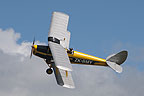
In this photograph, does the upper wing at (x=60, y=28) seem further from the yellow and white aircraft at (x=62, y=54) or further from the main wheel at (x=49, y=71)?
the main wheel at (x=49, y=71)

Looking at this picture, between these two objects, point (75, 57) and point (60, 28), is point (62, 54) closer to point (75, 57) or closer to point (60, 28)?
point (75, 57)

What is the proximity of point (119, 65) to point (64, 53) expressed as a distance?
866 cm

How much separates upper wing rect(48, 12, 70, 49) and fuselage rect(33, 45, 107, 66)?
1.61 m

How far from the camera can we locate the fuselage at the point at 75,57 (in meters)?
35.8

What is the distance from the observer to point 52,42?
119 feet

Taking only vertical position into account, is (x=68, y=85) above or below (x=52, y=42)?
below

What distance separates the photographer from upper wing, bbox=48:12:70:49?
3791 centimetres

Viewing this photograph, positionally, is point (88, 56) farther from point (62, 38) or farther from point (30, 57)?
point (30, 57)

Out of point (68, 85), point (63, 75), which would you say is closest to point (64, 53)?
point (63, 75)

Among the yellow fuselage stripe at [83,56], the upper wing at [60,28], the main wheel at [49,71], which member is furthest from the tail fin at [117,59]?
the main wheel at [49,71]

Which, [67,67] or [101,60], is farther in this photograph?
[101,60]

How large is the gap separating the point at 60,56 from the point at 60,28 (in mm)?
7608

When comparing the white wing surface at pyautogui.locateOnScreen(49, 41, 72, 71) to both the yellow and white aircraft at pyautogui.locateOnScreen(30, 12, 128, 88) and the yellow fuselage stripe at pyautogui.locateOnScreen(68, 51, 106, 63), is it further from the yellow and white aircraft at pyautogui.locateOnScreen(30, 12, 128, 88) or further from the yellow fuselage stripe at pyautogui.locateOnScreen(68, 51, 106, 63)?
the yellow fuselage stripe at pyautogui.locateOnScreen(68, 51, 106, 63)

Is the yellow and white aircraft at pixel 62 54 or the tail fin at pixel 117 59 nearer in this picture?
the yellow and white aircraft at pixel 62 54
